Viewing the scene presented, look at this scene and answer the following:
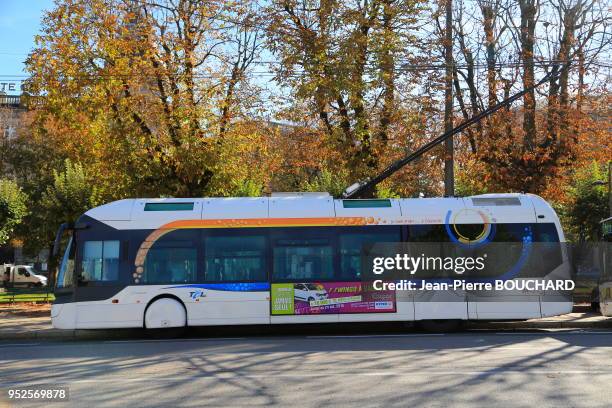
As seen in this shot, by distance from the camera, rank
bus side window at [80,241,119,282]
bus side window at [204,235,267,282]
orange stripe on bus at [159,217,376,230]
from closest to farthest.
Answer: bus side window at [80,241,119,282] → bus side window at [204,235,267,282] → orange stripe on bus at [159,217,376,230]

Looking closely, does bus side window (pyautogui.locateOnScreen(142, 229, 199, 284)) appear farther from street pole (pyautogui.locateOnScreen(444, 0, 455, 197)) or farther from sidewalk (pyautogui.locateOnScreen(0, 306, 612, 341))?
street pole (pyautogui.locateOnScreen(444, 0, 455, 197))

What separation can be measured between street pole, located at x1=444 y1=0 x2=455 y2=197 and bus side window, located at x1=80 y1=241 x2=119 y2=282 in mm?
9352

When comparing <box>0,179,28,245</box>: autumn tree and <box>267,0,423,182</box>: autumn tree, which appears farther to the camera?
<box>0,179,28,245</box>: autumn tree

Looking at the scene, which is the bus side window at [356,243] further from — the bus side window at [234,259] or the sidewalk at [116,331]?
the sidewalk at [116,331]

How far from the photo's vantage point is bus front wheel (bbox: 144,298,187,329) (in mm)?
14070

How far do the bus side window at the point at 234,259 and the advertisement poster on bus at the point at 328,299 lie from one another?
639 mm

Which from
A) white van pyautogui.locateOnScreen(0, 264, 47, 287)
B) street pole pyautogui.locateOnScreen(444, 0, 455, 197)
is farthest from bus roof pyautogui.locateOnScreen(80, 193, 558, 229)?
white van pyautogui.locateOnScreen(0, 264, 47, 287)

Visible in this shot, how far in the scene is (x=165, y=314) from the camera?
1413 centimetres

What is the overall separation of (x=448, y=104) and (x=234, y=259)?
8.93 metres

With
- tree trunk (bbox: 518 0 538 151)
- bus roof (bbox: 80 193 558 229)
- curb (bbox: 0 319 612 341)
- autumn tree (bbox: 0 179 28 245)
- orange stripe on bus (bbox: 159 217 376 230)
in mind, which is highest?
tree trunk (bbox: 518 0 538 151)

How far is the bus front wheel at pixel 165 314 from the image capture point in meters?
14.1

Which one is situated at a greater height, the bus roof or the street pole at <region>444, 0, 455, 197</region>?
the street pole at <region>444, 0, 455, 197</region>

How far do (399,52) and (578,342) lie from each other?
10.4 meters

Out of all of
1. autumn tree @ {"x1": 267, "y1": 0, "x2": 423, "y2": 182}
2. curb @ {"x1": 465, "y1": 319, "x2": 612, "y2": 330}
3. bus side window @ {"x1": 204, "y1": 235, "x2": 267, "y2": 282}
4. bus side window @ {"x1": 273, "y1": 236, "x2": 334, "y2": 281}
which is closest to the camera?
bus side window @ {"x1": 204, "y1": 235, "x2": 267, "y2": 282}
